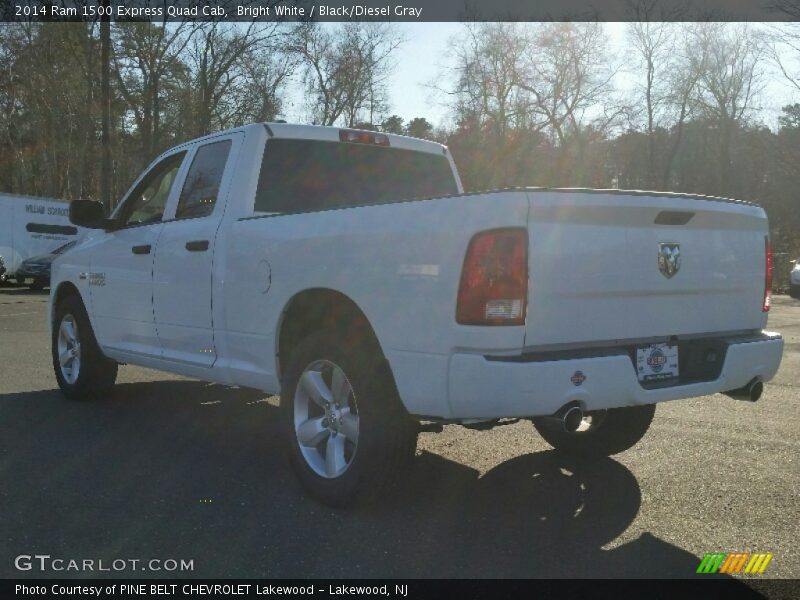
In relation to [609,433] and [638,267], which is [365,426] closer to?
[638,267]

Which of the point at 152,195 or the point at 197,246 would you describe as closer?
the point at 197,246

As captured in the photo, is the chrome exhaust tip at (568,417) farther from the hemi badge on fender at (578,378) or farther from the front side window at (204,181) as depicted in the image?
the front side window at (204,181)

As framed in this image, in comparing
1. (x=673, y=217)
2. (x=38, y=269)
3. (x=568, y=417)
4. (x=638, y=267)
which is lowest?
(x=38, y=269)

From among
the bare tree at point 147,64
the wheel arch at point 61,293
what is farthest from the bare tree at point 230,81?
the wheel arch at point 61,293

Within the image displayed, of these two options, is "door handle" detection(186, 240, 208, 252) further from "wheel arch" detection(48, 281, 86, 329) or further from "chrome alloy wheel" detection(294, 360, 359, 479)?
"wheel arch" detection(48, 281, 86, 329)

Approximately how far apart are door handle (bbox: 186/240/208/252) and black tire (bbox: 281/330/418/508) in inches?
50.3

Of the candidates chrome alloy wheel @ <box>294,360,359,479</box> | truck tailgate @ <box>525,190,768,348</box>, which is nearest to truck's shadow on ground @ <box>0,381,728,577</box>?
chrome alloy wheel @ <box>294,360,359,479</box>

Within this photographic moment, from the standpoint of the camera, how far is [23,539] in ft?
11.9

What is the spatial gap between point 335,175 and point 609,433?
2.41 meters

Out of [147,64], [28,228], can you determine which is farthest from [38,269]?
[147,64]

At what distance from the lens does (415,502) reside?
4.16 metres

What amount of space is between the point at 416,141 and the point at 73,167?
179 ft

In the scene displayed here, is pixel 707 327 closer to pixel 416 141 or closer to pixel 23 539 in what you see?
pixel 416 141

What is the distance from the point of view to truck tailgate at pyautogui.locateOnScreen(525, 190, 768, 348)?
344 centimetres
